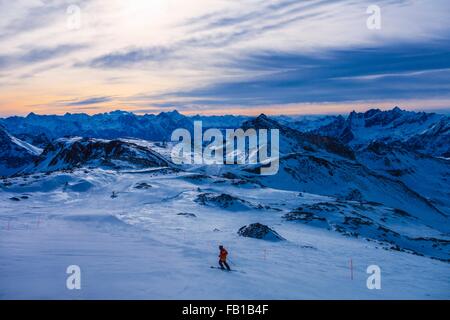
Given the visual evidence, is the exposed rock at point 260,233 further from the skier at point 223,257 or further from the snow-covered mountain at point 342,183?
the snow-covered mountain at point 342,183

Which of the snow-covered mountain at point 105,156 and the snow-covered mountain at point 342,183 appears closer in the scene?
the snow-covered mountain at point 105,156

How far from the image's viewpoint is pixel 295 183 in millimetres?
166125

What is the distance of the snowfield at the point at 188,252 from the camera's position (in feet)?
69.0

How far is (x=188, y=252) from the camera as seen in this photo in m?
30.2

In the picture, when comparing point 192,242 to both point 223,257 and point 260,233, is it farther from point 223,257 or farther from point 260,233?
point 223,257

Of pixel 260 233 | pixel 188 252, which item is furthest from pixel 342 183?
pixel 188 252

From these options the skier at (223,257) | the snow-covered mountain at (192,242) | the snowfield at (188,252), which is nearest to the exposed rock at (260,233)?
the snow-covered mountain at (192,242)

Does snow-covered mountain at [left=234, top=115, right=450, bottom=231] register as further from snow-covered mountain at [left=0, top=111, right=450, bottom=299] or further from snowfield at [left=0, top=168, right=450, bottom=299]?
snowfield at [left=0, top=168, right=450, bottom=299]

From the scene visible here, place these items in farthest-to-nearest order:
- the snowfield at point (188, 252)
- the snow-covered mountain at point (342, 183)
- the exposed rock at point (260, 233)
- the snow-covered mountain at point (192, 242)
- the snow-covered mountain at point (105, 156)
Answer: the snow-covered mountain at point (342, 183), the snow-covered mountain at point (105, 156), the exposed rock at point (260, 233), the snow-covered mountain at point (192, 242), the snowfield at point (188, 252)

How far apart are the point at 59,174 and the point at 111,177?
1185cm

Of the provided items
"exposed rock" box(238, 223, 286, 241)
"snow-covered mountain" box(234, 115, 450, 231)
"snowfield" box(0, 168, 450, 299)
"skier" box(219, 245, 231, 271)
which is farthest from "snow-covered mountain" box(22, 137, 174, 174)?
"skier" box(219, 245, 231, 271)

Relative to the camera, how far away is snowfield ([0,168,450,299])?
828 inches
